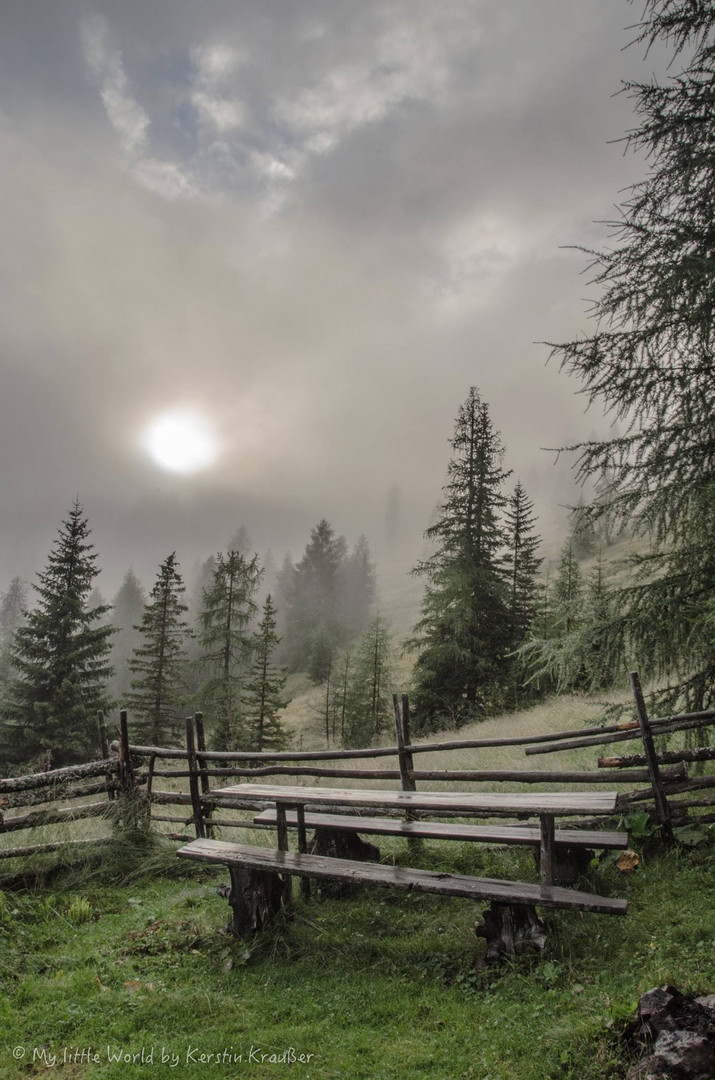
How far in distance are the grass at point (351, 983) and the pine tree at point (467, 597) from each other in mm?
14699

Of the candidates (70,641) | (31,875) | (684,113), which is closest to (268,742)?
(70,641)

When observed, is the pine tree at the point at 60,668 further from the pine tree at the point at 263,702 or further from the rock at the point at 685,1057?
the rock at the point at 685,1057

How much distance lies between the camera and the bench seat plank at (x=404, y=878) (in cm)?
388

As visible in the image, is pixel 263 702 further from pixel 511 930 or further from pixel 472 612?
pixel 511 930

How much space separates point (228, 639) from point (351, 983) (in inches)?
815

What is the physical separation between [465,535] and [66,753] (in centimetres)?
1768

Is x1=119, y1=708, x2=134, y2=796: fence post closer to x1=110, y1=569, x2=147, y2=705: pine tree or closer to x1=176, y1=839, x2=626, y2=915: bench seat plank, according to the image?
x1=176, y1=839, x2=626, y2=915: bench seat plank

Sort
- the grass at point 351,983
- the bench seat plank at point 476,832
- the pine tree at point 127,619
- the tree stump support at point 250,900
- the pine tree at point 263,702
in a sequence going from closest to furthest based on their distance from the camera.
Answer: the grass at point 351,983
the bench seat plank at point 476,832
the tree stump support at point 250,900
the pine tree at point 263,702
the pine tree at point 127,619

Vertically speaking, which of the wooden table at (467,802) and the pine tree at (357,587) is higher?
the pine tree at (357,587)

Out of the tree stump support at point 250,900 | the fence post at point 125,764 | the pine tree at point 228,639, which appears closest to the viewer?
the tree stump support at point 250,900

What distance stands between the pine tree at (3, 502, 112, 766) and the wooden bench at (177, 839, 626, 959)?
1916cm

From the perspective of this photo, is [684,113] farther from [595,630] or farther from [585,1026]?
[585,1026]

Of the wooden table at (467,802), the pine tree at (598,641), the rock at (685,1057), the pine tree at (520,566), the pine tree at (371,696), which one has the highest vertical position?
the pine tree at (520,566)

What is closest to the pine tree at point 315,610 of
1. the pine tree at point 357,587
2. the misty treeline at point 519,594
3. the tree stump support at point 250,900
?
the misty treeline at point 519,594
